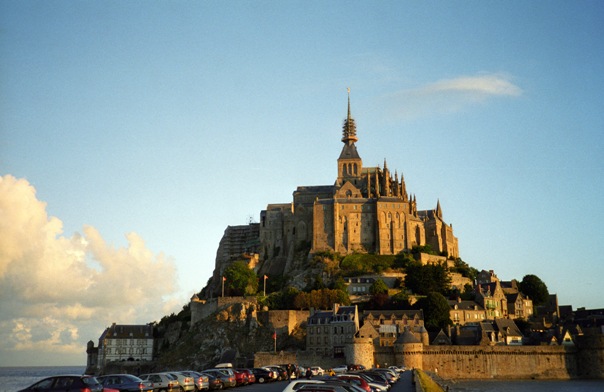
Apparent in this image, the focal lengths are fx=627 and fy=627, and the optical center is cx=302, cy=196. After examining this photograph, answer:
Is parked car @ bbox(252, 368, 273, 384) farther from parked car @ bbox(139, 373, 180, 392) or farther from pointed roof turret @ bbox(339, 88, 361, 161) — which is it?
pointed roof turret @ bbox(339, 88, 361, 161)

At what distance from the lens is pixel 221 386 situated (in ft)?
118

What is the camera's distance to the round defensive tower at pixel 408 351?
80.0 meters

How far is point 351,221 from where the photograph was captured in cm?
11725

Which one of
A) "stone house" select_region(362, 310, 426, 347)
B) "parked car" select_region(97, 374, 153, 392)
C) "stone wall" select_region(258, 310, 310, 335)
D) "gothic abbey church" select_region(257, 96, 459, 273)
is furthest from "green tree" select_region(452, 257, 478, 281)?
"parked car" select_region(97, 374, 153, 392)

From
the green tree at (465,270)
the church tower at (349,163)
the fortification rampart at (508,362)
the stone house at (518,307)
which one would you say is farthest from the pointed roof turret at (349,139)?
the fortification rampart at (508,362)

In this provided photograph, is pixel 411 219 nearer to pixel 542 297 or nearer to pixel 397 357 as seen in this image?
pixel 542 297

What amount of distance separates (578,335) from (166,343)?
62.6 metres

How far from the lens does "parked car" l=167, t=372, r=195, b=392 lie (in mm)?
31703

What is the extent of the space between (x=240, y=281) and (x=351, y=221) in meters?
25.5

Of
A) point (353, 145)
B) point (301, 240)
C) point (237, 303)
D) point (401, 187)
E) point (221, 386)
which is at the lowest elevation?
point (221, 386)

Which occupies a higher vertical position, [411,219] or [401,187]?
[401,187]

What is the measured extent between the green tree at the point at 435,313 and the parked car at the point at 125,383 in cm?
6634

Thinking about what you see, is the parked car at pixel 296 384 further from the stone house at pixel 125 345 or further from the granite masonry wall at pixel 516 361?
the stone house at pixel 125 345

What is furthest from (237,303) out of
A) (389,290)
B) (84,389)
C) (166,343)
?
(84,389)
